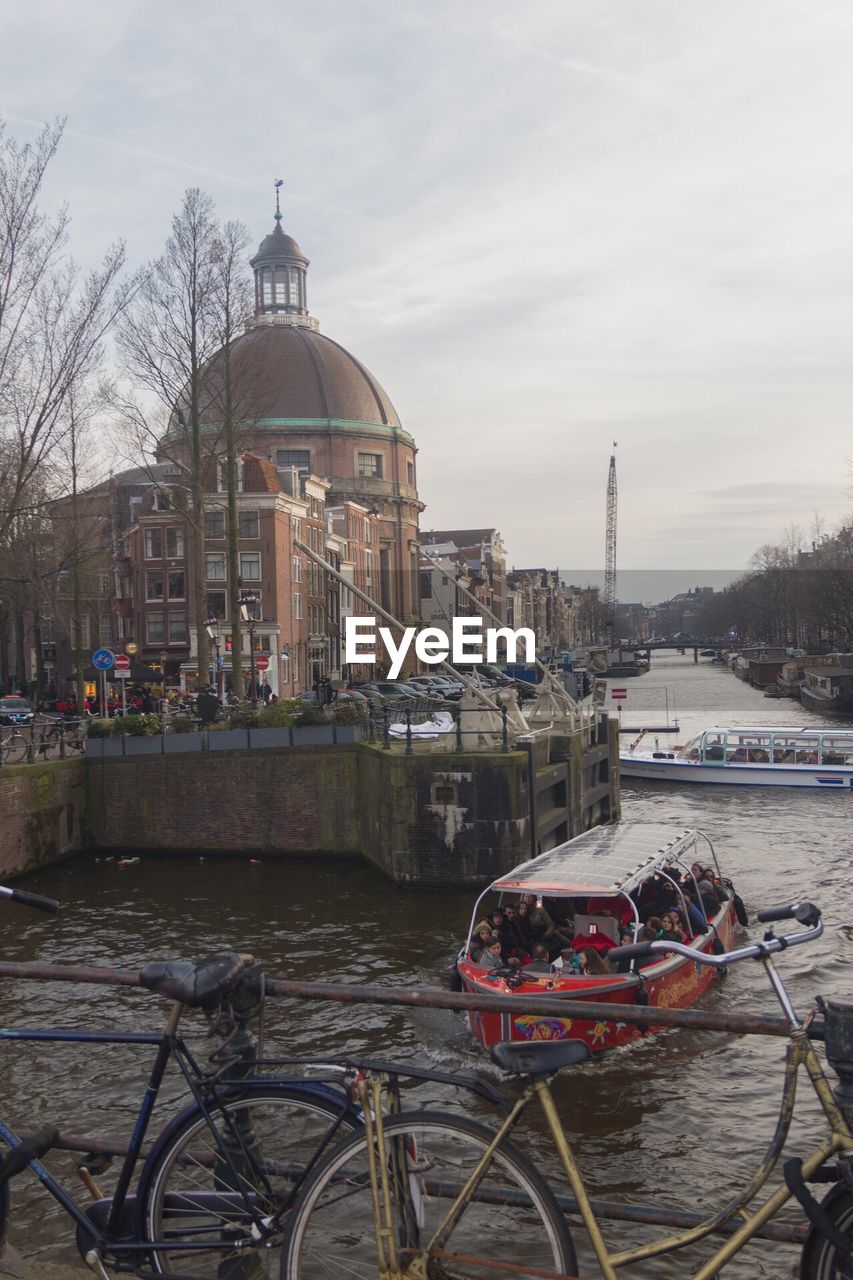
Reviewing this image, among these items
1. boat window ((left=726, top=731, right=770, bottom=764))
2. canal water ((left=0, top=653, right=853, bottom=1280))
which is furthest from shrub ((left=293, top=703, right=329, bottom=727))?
boat window ((left=726, top=731, right=770, bottom=764))

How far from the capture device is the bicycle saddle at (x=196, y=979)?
157 inches

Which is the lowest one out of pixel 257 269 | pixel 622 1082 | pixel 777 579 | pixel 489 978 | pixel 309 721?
pixel 622 1082

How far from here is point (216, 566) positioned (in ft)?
205

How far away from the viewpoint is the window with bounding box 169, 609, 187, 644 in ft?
205

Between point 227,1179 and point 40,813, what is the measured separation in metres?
25.2

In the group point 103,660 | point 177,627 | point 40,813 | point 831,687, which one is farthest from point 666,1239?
point 831,687

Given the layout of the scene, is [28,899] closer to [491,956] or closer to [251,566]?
[491,956]

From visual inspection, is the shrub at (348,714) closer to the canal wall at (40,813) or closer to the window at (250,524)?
the canal wall at (40,813)

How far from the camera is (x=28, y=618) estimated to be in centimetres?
7300

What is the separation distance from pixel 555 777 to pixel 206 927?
9.27 m

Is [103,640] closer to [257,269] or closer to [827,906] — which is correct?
[257,269]

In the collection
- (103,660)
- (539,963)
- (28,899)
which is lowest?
(539,963)

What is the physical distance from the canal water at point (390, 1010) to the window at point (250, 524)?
3344 centimetres

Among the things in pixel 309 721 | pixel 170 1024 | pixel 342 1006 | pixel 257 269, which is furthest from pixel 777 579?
pixel 170 1024
